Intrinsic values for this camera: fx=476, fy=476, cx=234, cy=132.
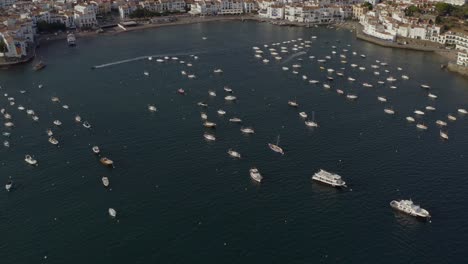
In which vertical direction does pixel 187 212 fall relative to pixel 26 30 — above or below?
below

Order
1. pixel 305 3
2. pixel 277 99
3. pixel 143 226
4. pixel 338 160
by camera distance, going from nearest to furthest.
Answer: pixel 143 226, pixel 338 160, pixel 277 99, pixel 305 3

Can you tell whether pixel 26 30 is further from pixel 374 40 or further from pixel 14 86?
pixel 374 40

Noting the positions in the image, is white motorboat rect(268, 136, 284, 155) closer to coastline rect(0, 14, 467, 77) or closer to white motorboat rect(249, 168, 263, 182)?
white motorboat rect(249, 168, 263, 182)

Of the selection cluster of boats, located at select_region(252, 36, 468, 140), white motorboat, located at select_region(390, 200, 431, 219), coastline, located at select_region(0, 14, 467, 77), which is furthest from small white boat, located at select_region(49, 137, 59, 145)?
white motorboat, located at select_region(390, 200, 431, 219)

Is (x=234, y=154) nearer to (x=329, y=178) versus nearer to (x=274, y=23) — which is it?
(x=329, y=178)

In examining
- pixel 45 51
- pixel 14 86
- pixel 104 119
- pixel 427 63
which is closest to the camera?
pixel 104 119

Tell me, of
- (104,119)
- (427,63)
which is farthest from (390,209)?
(427,63)

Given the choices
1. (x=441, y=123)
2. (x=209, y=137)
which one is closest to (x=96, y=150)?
(x=209, y=137)
